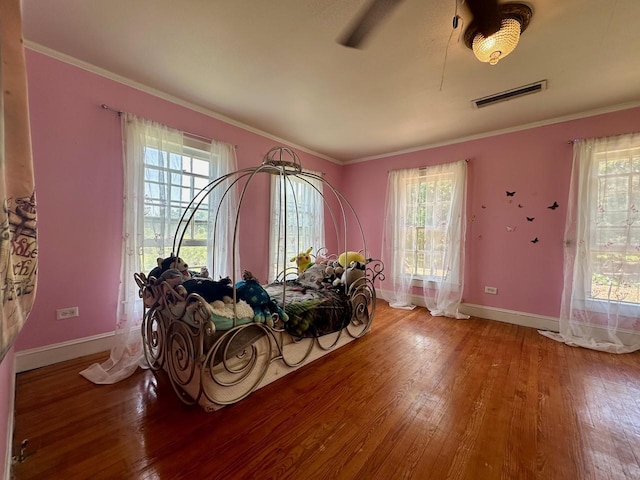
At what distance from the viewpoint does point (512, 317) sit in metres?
3.61

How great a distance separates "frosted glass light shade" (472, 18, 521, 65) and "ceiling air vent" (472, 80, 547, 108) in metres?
1.10

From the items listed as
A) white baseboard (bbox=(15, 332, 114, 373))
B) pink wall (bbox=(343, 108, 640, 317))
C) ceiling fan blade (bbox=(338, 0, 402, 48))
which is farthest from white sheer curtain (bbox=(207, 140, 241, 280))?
pink wall (bbox=(343, 108, 640, 317))

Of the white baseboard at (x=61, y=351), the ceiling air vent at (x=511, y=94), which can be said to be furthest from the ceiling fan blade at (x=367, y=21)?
the white baseboard at (x=61, y=351)

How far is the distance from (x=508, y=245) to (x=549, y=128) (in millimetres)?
1529

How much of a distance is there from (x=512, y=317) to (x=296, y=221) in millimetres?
3365

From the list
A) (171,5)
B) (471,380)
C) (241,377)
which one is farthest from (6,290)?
(471,380)

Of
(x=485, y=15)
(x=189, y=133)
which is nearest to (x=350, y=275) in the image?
(x=485, y=15)

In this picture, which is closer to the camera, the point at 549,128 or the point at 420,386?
the point at 420,386

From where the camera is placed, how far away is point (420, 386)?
6.86 ft

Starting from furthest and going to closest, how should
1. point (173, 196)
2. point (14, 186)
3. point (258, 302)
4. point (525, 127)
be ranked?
point (525, 127) → point (173, 196) → point (258, 302) → point (14, 186)

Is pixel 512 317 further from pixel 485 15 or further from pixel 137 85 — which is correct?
pixel 137 85

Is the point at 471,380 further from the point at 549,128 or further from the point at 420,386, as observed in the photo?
the point at 549,128

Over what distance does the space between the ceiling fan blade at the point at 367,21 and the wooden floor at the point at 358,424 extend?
100 inches

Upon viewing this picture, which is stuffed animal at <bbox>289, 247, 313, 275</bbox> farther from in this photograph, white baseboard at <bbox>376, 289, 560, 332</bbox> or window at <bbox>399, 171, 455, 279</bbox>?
white baseboard at <bbox>376, 289, 560, 332</bbox>
